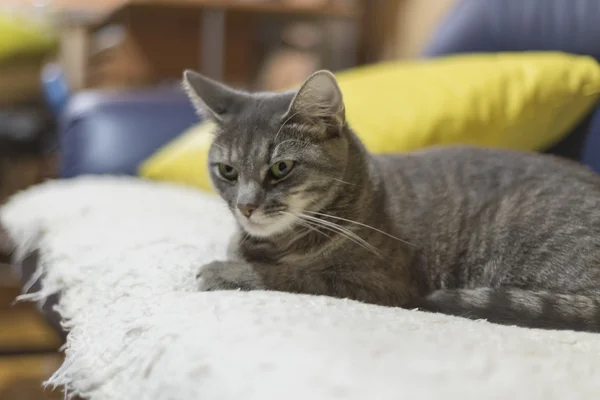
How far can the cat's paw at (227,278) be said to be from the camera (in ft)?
3.11

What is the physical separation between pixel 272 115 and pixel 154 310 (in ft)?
1.35

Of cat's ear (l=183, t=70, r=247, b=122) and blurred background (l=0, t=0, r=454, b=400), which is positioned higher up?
cat's ear (l=183, t=70, r=247, b=122)

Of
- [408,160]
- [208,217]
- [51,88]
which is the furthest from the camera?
[51,88]

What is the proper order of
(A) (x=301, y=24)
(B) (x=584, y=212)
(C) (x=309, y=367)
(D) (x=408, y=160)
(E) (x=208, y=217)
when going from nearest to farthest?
(C) (x=309, y=367) < (B) (x=584, y=212) < (D) (x=408, y=160) < (E) (x=208, y=217) < (A) (x=301, y=24)

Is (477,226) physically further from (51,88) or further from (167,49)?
(51,88)

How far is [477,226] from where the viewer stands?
1.15m

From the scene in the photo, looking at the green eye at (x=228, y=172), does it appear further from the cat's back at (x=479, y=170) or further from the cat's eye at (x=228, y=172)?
the cat's back at (x=479, y=170)

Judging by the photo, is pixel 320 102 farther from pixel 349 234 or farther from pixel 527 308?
pixel 527 308

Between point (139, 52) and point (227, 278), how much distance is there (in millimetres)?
2246

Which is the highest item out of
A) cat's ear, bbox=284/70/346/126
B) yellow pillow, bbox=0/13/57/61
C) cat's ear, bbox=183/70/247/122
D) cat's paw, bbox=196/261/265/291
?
cat's ear, bbox=284/70/346/126

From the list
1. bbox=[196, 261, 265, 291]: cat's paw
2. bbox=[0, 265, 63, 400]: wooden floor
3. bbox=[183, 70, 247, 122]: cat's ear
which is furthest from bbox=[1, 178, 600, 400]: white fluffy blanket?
bbox=[0, 265, 63, 400]: wooden floor

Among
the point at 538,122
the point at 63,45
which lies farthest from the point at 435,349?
the point at 63,45

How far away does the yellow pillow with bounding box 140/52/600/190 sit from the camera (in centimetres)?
150

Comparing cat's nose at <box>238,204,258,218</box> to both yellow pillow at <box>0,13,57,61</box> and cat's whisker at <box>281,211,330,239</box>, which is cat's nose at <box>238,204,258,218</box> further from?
yellow pillow at <box>0,13,57,61</box>
